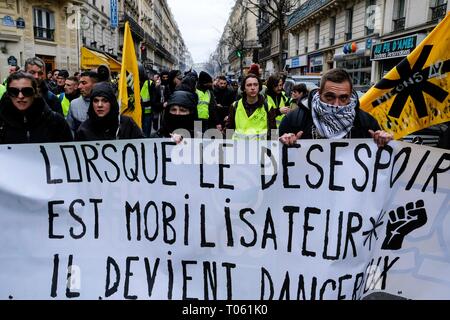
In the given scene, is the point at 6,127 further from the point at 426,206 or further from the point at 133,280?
the point at 426,206

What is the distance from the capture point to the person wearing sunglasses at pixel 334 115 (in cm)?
280

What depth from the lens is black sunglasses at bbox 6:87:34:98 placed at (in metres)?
3.07

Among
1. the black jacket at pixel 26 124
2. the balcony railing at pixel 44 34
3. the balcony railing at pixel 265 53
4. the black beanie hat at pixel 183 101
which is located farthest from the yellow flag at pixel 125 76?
the balcony railing at pixel 265 53

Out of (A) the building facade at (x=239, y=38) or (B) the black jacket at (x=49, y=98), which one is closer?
(B) the black jacket at (x=49, y=98)

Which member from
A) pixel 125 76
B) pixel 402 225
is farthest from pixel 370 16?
pixel 402 225

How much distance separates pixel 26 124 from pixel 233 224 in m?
1.71

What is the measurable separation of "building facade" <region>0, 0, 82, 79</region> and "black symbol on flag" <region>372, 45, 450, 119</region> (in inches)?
976

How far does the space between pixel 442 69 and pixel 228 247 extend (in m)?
1.97

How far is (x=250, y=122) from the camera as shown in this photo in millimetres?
4703

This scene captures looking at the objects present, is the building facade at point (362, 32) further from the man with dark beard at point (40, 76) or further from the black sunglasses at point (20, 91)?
Answer: the black sunglasses at point (20, 91)

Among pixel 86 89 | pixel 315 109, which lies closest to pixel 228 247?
pixel 315 109

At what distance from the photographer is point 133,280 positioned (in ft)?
8.69

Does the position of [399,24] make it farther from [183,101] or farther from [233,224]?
[233,224]

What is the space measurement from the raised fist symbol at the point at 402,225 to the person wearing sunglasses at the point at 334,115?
0.50 meters
